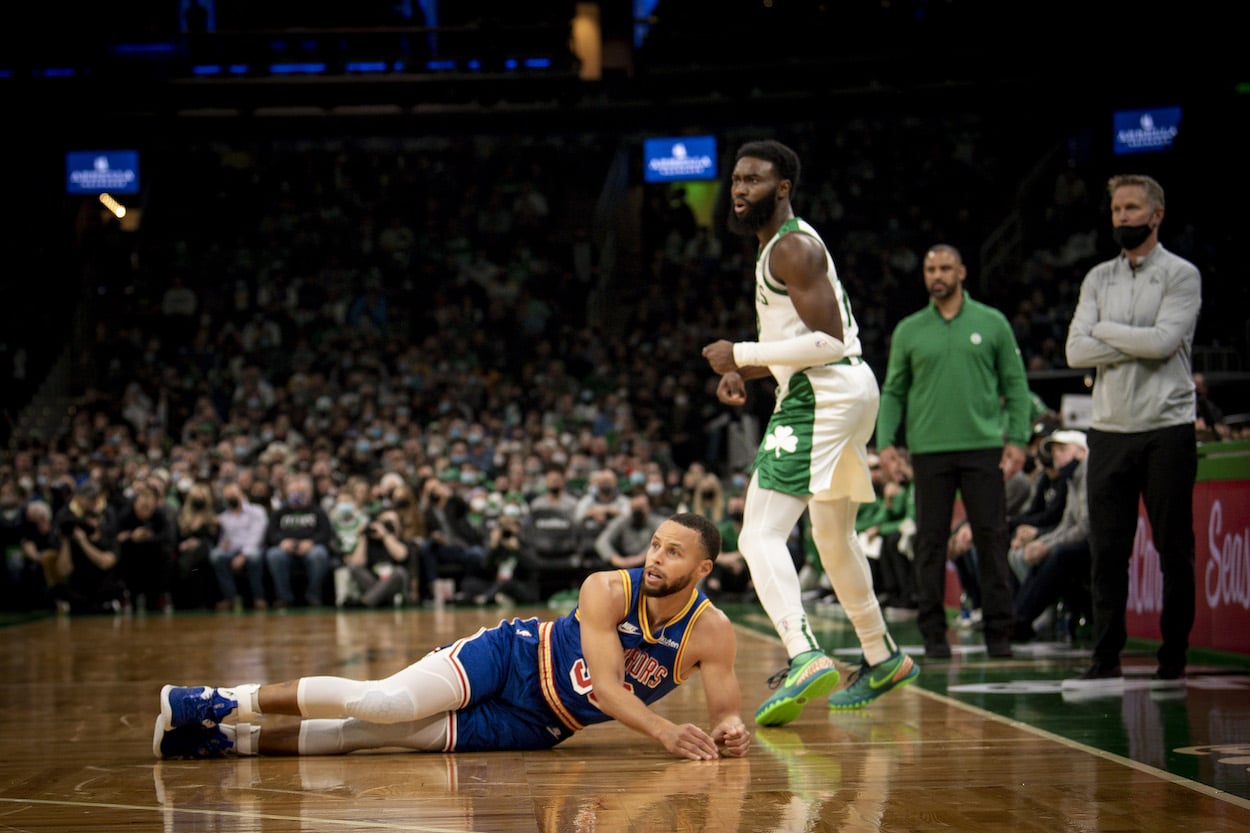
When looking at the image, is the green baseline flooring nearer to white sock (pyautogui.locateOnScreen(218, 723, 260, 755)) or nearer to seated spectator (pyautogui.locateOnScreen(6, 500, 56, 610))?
white sock (pyautogui.locateOnScreen(218, 723, 260, 755))

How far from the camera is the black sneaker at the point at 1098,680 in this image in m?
5.52

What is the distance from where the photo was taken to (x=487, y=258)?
2409 cm

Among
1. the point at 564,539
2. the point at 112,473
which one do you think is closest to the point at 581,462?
the point at 564,539

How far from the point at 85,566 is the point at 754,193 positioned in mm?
11034

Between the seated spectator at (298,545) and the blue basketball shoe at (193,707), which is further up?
the blue basketball shoe at (193,707)

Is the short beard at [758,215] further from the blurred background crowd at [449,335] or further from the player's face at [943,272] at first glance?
the blurred background crowd at [449,335]

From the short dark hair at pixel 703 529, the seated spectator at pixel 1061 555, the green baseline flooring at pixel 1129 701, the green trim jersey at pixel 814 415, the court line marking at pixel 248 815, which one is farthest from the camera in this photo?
the seated spectator at pixel 1061 555

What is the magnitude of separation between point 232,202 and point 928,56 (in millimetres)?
12368

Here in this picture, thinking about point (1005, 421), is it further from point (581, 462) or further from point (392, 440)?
point (392, 440)

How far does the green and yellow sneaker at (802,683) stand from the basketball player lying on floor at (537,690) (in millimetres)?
340

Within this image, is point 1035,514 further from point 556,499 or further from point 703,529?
point 556,499

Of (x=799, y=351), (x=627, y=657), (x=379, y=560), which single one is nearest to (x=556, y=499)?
(x=379, y=560)

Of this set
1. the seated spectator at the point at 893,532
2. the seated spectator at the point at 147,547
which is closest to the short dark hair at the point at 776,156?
the seated spectator at the point at 893,532

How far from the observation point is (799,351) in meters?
4.75
